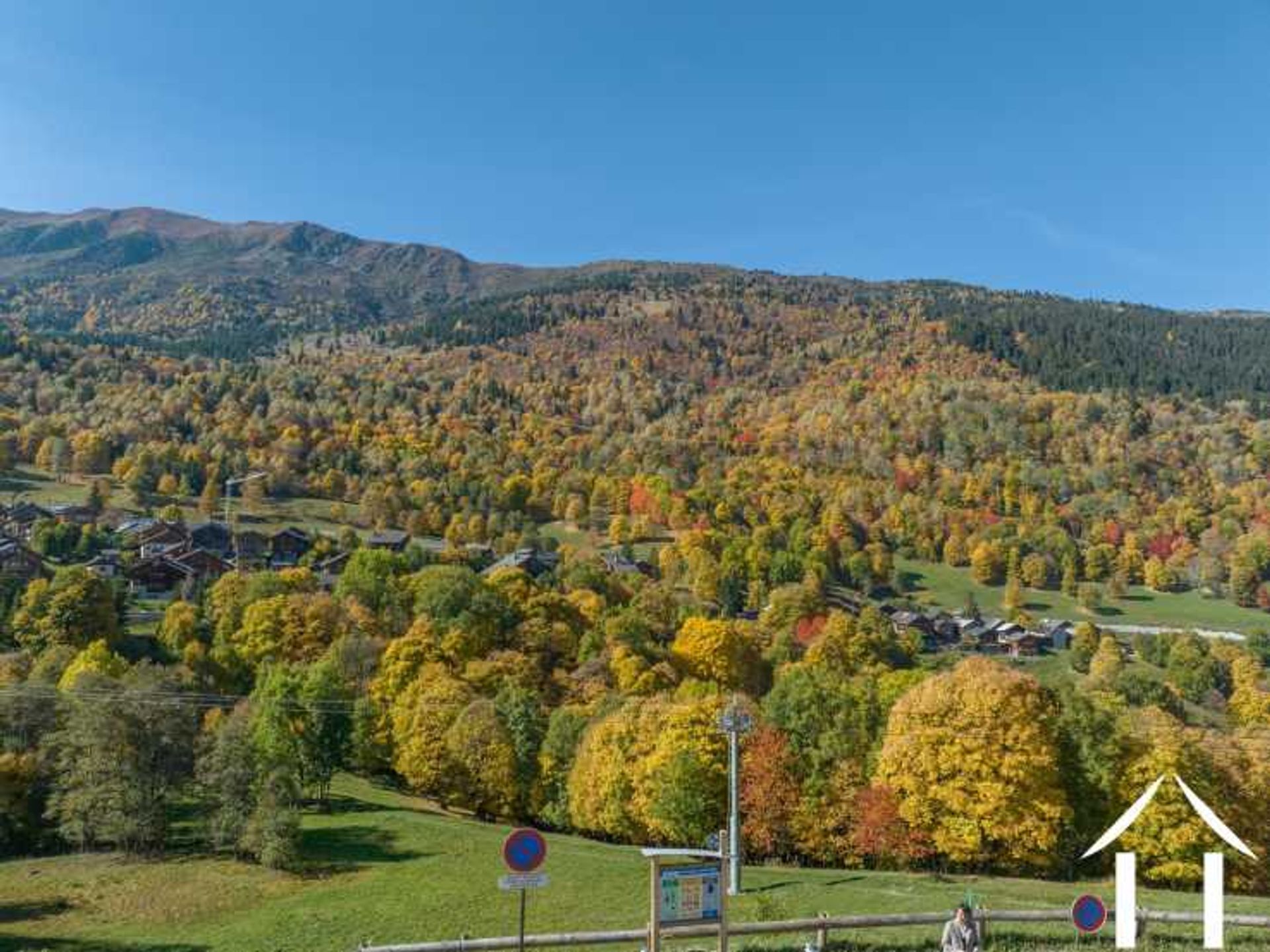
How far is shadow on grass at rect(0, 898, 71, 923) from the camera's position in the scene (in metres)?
33.7

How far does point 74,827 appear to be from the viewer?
134ft

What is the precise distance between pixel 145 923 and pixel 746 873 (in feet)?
74.1

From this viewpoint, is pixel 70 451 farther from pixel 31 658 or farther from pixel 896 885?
pixel 896 885

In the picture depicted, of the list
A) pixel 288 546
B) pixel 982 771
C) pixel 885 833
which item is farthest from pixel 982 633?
pixel 288 546

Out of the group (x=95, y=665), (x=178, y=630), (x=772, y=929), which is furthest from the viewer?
(x=178, y=630)

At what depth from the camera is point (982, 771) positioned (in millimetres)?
43719

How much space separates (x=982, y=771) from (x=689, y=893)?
34.2 metres

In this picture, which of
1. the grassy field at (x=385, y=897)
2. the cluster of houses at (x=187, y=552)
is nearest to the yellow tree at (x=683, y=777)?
the grassy field at (x=385, y=897)

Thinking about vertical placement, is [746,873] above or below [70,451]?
below

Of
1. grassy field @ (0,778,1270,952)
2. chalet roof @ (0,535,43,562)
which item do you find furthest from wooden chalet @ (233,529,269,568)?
grassy field @ (0,778,1270,952)

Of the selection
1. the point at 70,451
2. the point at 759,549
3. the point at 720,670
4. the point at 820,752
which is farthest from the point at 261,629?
the point at 70,451

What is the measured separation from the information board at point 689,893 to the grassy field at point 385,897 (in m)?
8.10

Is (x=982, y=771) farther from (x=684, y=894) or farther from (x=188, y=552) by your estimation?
(x=188, y=552)

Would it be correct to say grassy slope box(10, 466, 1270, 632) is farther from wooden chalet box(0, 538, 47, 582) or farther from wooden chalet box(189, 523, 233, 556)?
wooden chalet box(0, 538, 47, 582)
